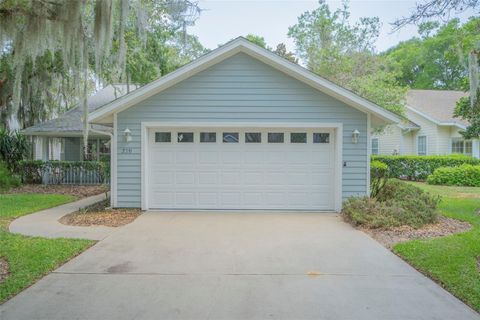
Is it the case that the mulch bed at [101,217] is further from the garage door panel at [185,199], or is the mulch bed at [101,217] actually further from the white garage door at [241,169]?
the garage door panel at [185,199]

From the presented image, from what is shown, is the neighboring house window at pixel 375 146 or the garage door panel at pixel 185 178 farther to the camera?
the neighboring house window at pixel 375 146

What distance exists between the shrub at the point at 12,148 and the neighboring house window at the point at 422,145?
1891 cm

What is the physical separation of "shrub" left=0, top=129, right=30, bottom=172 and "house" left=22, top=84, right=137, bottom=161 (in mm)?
704

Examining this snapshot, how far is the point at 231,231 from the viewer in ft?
22.7

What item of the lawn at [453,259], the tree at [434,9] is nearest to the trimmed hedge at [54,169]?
the tree at [434,9]

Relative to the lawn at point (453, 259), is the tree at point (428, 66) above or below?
above

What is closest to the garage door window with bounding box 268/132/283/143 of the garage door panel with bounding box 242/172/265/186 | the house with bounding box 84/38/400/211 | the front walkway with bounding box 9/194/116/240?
the house with bounding box 84/38/400/211

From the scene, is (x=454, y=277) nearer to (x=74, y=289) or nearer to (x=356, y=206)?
(x=356, y=206)

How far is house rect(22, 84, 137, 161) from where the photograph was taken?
14586 mm

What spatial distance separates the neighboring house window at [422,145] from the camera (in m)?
18.8

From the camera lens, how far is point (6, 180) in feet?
42.4

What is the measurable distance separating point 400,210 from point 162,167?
5.49m

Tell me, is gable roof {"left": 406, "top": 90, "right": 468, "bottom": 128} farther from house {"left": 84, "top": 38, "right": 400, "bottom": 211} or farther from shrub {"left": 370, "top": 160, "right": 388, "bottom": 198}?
house {"left": 84, "top": 38, "right": 400, "bottom": 211}


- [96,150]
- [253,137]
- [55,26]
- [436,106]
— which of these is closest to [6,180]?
[96,150]
